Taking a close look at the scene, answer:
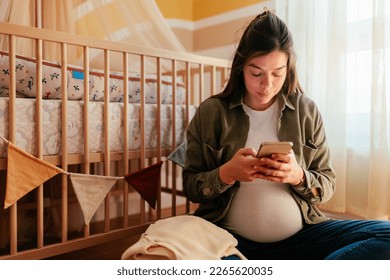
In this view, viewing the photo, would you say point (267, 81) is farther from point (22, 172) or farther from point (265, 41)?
point (22, 172)

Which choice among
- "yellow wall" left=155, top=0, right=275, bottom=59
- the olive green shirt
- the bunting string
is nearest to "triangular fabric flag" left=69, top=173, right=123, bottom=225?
the bunting string

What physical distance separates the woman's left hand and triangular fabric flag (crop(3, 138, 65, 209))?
1.97ft

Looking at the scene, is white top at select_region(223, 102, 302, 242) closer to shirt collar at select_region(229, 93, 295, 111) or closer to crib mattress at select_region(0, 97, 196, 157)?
shirt collar at select_region(229, 93, 295, 111)

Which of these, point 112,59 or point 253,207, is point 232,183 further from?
point 112,59

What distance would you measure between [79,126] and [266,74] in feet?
2.00

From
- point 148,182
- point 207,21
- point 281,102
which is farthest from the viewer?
point 207,21

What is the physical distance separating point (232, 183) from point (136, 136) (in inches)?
20.5

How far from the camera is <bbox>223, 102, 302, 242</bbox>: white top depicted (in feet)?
3.22

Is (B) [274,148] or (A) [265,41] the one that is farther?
(A) [265,41]

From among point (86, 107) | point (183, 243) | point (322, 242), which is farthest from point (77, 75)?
point (322, 242)

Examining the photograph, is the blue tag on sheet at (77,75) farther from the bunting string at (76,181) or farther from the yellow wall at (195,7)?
the yellow wall at (195,7)

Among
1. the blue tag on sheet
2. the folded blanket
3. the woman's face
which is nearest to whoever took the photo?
the folded blanket

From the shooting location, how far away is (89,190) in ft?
3.94

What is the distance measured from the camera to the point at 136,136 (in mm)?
A: 1367
